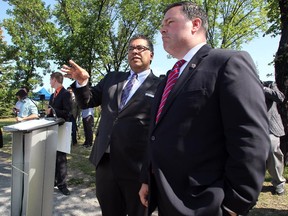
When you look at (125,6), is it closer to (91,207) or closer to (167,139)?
(91,207)

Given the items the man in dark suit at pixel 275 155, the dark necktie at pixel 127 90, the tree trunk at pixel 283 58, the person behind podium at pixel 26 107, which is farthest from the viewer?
the person behind podium at pixel 26 107

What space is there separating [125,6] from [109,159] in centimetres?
1515

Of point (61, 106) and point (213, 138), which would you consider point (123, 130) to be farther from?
point (61, 106)

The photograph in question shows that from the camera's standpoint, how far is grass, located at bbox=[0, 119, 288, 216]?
4569mm

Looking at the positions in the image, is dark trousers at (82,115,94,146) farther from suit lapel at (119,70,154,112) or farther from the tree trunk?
suit lapel at (119,70,154,112)

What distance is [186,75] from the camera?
1826mm

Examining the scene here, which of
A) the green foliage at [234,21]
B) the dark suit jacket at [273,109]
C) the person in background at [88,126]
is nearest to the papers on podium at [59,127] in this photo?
the dark suit jacket at [273,109]

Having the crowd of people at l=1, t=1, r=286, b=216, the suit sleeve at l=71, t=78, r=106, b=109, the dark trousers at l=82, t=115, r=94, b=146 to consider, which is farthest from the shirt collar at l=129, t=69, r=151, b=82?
the dark trousers at l=82, t=115, r=94, b=146

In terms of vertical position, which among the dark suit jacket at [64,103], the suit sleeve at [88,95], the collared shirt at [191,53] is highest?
the collared shirt at [191,53]

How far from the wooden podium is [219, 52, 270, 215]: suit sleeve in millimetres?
2188

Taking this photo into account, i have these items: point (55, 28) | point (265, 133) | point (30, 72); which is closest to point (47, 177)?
point (265, 133)

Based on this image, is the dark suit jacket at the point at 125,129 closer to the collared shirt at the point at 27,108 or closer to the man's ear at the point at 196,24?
the man's ear at the point at 196,24

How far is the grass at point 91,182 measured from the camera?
4.57 m

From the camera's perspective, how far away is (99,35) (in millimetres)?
11875
